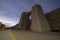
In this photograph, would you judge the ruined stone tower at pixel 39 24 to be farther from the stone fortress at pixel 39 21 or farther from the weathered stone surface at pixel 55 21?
the weathered stone surface at pixel 55 21

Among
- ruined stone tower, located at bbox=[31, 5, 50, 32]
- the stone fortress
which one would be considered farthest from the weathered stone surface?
ruined stone tower, located at bbox=[31, 5, 50, 32]

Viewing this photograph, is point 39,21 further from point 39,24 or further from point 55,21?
point 55,21

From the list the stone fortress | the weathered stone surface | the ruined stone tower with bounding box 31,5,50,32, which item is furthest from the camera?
the weathered stone surface

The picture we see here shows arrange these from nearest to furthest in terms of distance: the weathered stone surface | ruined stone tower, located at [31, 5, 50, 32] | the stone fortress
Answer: ruined stone tower, located at [31, 5, 50, 32] → the stone fortress → the weathered stone surface

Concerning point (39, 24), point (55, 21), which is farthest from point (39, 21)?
point (55, 21)

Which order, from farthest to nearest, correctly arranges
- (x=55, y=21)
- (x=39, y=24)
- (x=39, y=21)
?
(x=55, y=21), (x=39, y=21), (x=39, y=24)

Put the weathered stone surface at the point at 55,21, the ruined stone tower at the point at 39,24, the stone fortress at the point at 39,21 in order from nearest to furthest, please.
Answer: the ruined stone tower at the point at 39,24 → the stone fortress at the point at 39,21 → the weathered stone surface at the point at 55,21

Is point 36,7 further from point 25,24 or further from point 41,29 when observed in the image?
point 25,24

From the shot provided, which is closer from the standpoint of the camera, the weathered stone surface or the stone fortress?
the stone fortress

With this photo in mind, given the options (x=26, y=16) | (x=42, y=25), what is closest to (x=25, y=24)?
(x=26, y=16)

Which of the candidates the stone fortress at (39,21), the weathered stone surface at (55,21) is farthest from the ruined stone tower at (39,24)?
the weathered stone surface at (55,21)

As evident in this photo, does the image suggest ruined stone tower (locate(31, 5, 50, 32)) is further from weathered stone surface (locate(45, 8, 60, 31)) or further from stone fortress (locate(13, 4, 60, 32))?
weathered stone surface (locate(45, 8, 60, 31))

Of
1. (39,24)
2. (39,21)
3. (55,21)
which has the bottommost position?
(39,24)

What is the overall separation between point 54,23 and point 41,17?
4458 millimetres
